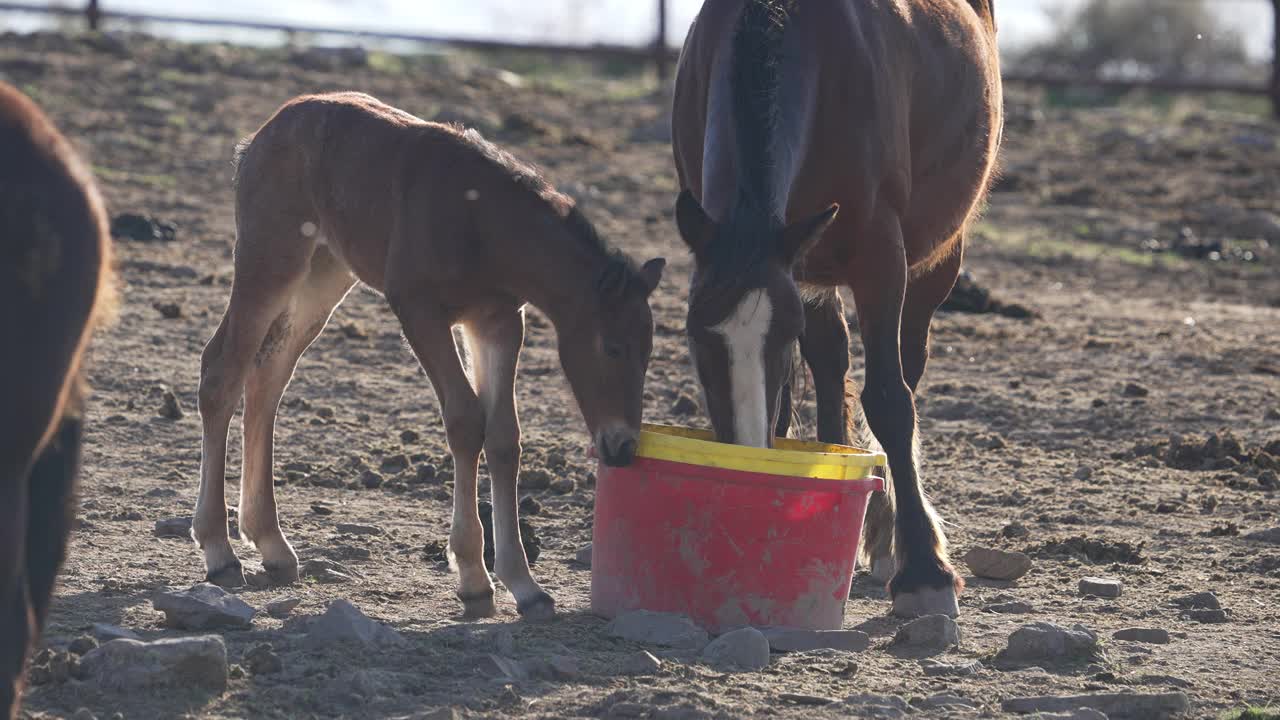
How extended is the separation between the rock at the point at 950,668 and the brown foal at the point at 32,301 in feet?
7.81

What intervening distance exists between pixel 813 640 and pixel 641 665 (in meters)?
0.62

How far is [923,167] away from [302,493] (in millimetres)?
2669

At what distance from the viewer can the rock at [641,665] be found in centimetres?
410

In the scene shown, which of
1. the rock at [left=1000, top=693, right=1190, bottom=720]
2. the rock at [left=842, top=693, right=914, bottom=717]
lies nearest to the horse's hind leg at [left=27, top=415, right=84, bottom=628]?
the rock at [left=842, top=693, right=914, bottom=717]

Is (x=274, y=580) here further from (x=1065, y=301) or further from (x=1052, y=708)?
(x=1065, y=301)

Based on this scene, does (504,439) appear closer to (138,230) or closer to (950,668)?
(950,668)

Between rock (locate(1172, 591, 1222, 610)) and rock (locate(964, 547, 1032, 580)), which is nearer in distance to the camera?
rock (locate(1172, 591, 1222, 610))

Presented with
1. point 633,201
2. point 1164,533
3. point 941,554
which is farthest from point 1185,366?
point 633,201

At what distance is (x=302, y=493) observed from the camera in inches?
243

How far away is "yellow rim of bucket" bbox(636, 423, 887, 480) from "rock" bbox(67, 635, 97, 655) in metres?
1.52

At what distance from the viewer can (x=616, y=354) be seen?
4480 mm

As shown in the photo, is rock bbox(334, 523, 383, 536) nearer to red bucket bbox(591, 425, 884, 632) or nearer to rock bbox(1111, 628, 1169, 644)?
red bucket bbox(591, 425, 884, 632)

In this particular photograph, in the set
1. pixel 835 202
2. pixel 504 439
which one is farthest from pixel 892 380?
pixel 504 439

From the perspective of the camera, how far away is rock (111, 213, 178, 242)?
33.6ft
